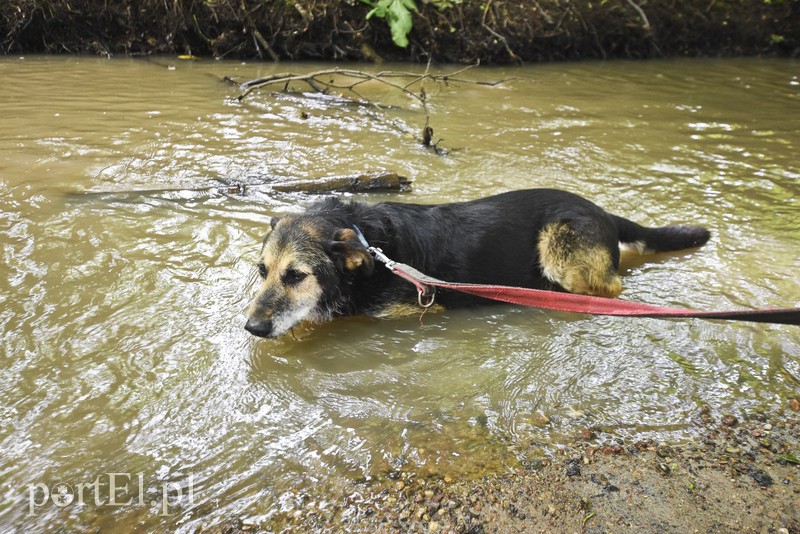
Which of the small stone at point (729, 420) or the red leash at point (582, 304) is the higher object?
the red leash at point (582, 304)

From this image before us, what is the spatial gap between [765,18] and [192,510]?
21546 millimetres

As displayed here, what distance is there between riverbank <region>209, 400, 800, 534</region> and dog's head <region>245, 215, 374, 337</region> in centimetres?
169

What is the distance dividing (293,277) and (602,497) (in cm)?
271

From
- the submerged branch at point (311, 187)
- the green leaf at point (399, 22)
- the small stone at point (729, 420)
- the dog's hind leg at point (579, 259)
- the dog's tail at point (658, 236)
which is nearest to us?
the small stone at point (729, 420)

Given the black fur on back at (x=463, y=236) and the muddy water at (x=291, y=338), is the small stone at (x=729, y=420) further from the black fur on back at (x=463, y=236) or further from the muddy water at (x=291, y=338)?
the black fur on back at (x=463, y=236)

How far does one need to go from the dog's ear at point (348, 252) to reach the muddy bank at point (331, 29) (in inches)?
453

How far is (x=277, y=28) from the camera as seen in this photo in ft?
46.5

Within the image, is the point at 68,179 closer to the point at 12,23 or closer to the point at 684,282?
the point at 684,282

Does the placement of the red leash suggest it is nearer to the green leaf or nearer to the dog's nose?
the dog's nose

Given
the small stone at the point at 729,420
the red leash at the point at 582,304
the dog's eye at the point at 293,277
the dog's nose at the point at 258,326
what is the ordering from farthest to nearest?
the dog's eye at the point at 293,277
the dog's nose at the point at 258,326
the small stone at the point at 729,420
the red leash at the point at 582,304

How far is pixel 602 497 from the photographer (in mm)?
2916

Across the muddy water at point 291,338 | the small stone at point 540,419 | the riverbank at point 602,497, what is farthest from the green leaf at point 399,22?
the riverbank at point 602,497

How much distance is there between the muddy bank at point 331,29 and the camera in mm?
13922

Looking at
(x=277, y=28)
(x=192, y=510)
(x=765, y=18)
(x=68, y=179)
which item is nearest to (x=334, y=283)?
(x=192, y=510)
